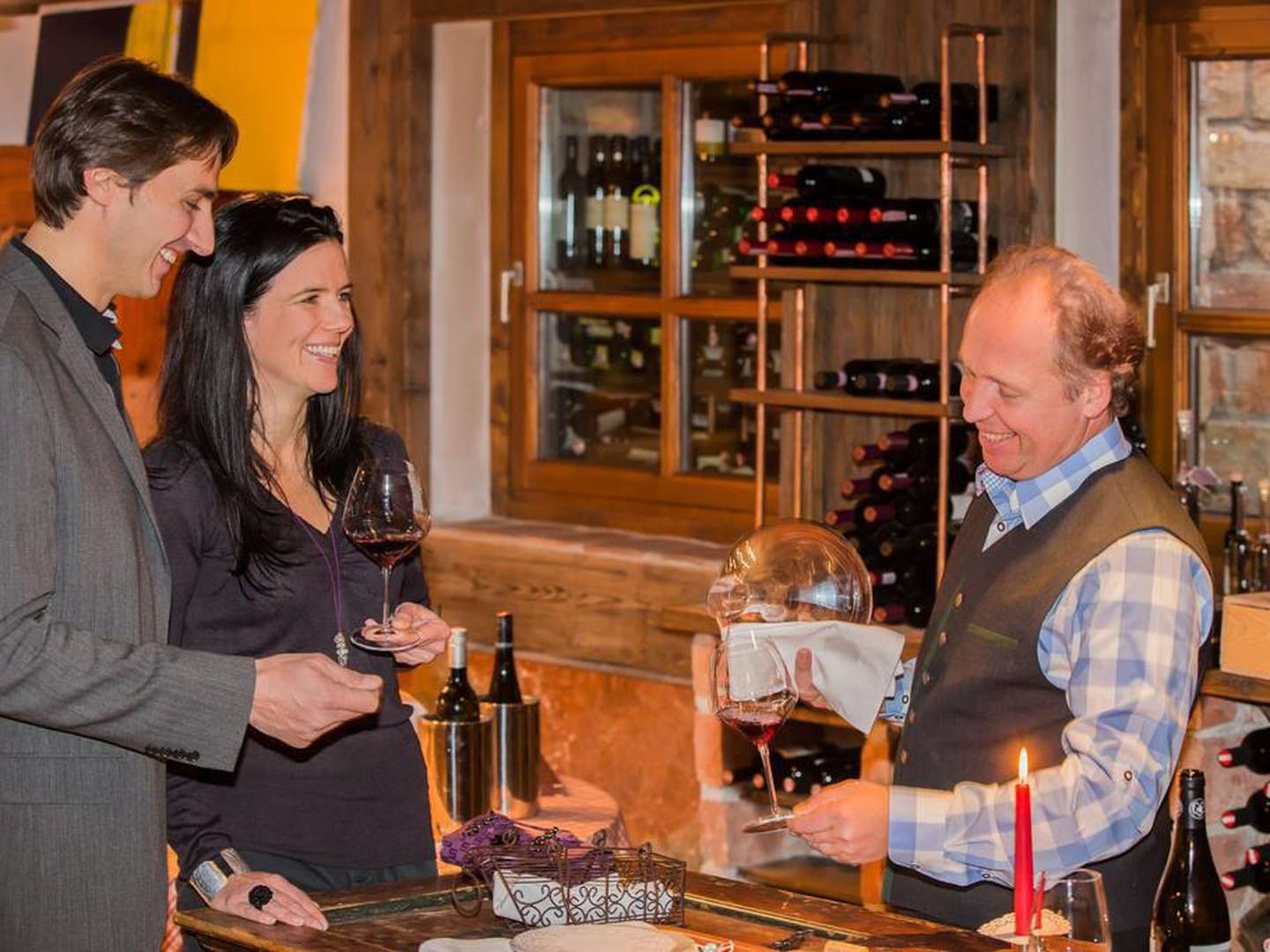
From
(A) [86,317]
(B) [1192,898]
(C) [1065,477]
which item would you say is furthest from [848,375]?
(A) [86,317]

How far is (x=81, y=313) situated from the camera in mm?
2305

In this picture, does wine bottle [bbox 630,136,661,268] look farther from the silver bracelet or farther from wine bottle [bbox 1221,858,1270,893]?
the silver bracelet

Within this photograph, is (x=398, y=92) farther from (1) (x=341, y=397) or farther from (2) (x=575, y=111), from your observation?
(1) (x=341, y=397)

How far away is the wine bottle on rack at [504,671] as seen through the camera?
3.53m

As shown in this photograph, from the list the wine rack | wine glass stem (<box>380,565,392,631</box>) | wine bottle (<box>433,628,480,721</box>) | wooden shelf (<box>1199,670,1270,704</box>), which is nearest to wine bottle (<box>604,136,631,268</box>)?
the wine rack

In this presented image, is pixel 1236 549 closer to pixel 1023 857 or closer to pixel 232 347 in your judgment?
pixel 232 347

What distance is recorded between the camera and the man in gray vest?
2.21 metres

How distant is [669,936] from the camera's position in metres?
2.04

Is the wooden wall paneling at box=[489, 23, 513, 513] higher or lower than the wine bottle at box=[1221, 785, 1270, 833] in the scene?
higher

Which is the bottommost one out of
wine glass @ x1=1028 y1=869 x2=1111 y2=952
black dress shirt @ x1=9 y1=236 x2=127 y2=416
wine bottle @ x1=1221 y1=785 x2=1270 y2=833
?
wine bottle @ x1=1221 y1=785 x2=1270 y2=833

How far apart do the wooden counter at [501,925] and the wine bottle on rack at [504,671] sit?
3.90ft

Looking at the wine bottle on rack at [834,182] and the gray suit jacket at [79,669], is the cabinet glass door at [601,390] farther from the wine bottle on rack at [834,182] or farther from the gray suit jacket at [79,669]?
the gray suit jacket at [79,669]

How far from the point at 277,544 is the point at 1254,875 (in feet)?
7.02

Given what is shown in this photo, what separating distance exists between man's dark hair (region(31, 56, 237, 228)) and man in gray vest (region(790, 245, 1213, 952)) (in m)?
1.01
